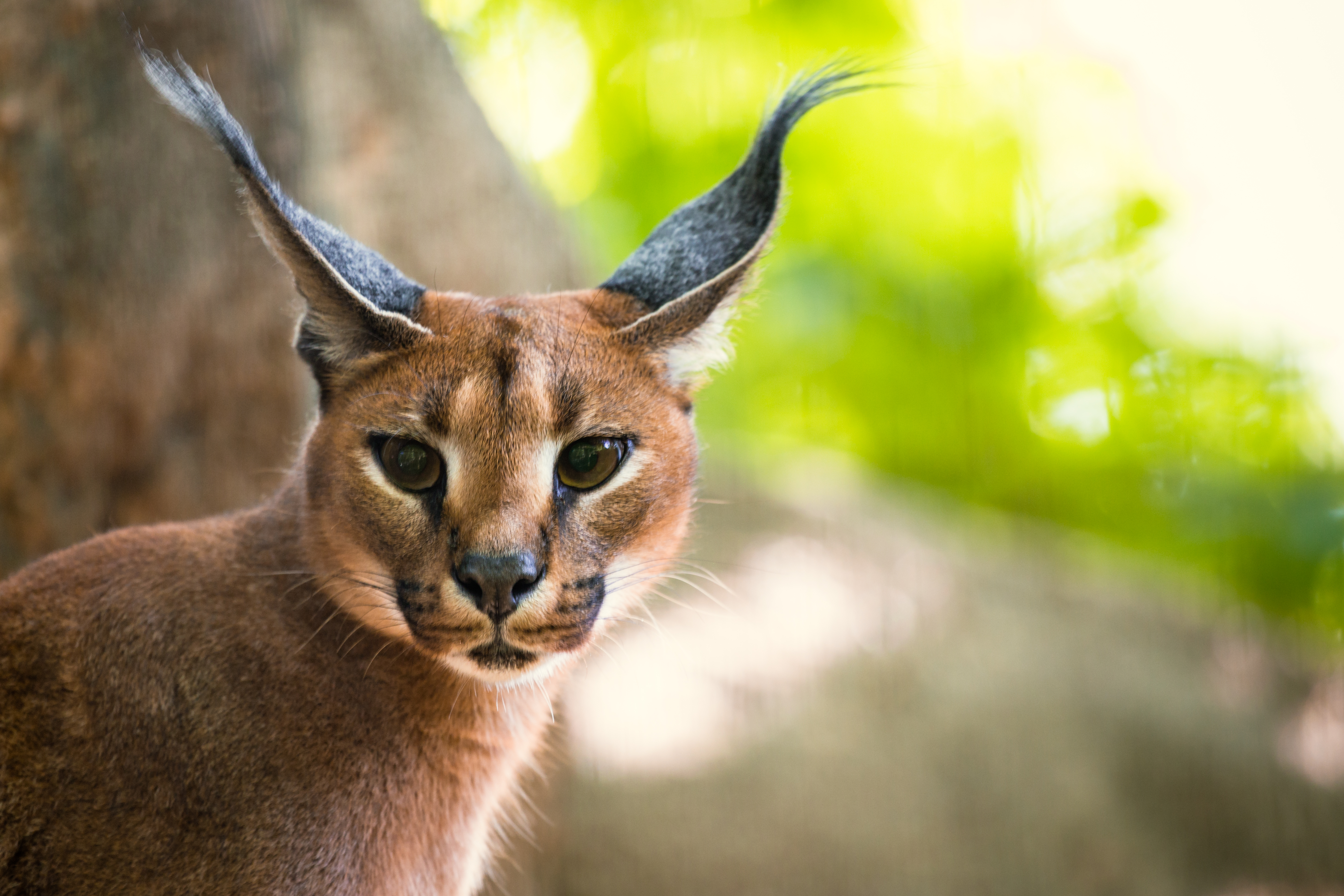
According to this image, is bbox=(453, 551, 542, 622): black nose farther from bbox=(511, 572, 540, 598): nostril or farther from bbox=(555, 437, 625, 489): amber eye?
bbox=(555, 437, 625, 489): amber eye

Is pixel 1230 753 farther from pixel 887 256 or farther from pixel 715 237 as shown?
pixel 715 237

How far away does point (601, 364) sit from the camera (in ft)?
9.71

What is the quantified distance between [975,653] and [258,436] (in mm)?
4866

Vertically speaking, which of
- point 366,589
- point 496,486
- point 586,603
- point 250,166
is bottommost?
point 586,603

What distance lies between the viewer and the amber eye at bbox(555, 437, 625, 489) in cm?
282

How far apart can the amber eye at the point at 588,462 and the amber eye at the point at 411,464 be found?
325 millimetres

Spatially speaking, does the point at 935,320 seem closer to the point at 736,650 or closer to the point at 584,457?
the point at 736,650

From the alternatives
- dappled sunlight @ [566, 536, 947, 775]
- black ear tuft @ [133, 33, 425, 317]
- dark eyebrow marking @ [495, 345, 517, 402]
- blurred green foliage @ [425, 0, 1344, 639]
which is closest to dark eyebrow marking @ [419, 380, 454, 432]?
dark eyebrow marking @ [495, 345, 517, 402]

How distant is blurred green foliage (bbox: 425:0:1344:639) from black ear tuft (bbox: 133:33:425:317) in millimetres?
4096

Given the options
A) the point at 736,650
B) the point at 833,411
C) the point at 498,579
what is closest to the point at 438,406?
the point at 498,579

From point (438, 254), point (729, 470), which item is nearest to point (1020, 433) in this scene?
point (729, 470)

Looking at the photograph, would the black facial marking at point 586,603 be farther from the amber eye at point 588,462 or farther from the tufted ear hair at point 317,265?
the tufted ear hair at point 317,265

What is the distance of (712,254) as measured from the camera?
3088 mm

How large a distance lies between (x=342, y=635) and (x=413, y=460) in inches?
24.3
